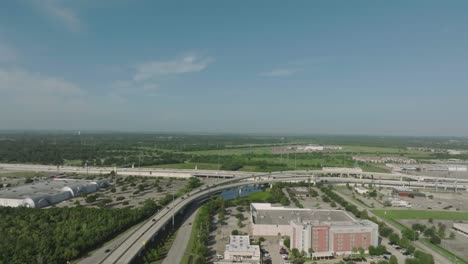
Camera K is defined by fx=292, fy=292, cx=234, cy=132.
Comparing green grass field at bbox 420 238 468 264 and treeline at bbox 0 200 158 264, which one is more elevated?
treeline at bbox 0 200 158 264

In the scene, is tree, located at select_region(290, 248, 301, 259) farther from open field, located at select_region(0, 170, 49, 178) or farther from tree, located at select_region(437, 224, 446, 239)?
open field, located at select_region(0, 170, 49, 178)

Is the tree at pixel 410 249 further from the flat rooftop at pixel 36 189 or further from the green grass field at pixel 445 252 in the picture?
the flat rooftop at pixel 36 189

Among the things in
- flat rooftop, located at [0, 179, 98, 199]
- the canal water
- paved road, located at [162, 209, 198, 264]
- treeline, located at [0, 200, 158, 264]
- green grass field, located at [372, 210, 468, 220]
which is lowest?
the canal water

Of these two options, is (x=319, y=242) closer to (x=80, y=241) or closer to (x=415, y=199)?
(x=80, y=241)

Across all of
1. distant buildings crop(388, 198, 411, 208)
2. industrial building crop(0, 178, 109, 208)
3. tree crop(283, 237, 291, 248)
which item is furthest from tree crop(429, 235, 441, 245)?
industrial building crop(0, 178, 109, 208)

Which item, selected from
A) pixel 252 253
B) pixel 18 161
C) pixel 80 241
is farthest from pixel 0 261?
pixel 18 161
